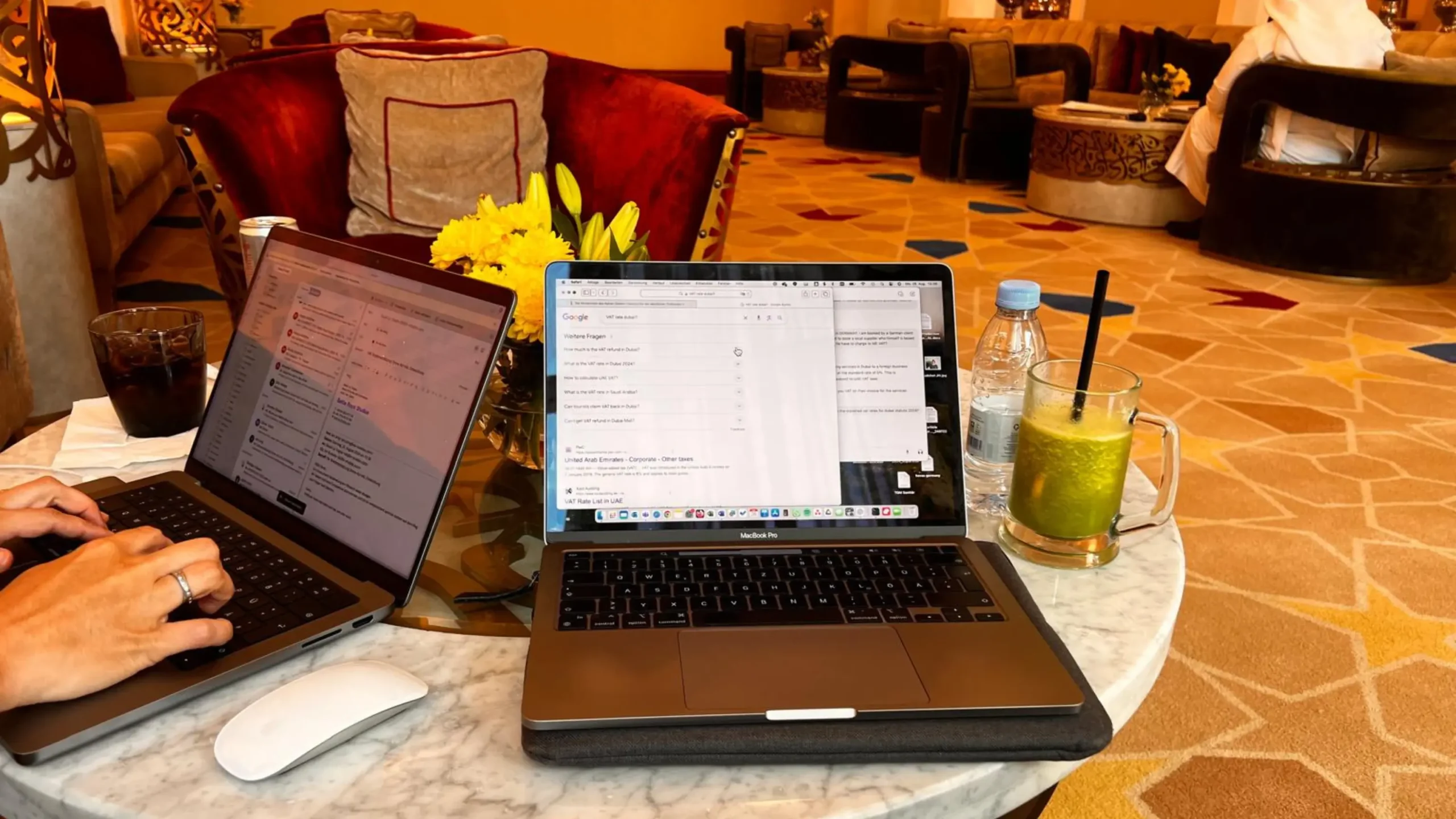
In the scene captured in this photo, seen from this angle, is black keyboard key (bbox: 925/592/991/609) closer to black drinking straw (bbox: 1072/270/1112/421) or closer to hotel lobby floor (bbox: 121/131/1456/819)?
black drinking straw (bbox: 1072/270/1112/421)

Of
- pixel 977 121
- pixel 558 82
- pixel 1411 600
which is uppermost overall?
pixel 558 82

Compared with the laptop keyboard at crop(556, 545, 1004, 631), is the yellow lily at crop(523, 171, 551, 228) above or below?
above

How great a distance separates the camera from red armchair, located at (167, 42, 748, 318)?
2230 millimetres

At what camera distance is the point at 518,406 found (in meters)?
1.02

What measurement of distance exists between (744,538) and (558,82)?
2.20 metres

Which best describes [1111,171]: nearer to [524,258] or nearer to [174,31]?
[524,258]

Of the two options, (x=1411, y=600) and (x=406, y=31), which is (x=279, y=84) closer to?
(x=1411, y=600)

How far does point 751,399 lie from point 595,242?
305 mm

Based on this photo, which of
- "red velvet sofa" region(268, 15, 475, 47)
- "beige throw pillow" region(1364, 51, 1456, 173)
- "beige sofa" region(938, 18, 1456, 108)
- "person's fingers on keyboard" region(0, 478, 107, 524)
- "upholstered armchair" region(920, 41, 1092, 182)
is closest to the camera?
"person's fingers on keyboard" region(0, 478, 107, 524)

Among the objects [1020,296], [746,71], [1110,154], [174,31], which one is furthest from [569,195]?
[746,71]

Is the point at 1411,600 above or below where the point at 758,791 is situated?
below

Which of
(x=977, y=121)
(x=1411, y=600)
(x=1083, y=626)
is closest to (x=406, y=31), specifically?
(x=977, y=121)

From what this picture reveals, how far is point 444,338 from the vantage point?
773 mm

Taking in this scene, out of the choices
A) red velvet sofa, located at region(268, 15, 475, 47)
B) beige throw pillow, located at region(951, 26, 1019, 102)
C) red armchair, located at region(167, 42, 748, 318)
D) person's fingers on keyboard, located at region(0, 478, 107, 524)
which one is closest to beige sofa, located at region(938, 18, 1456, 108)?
beige throw pillow, located at region(951, 26, 1019, 102)
